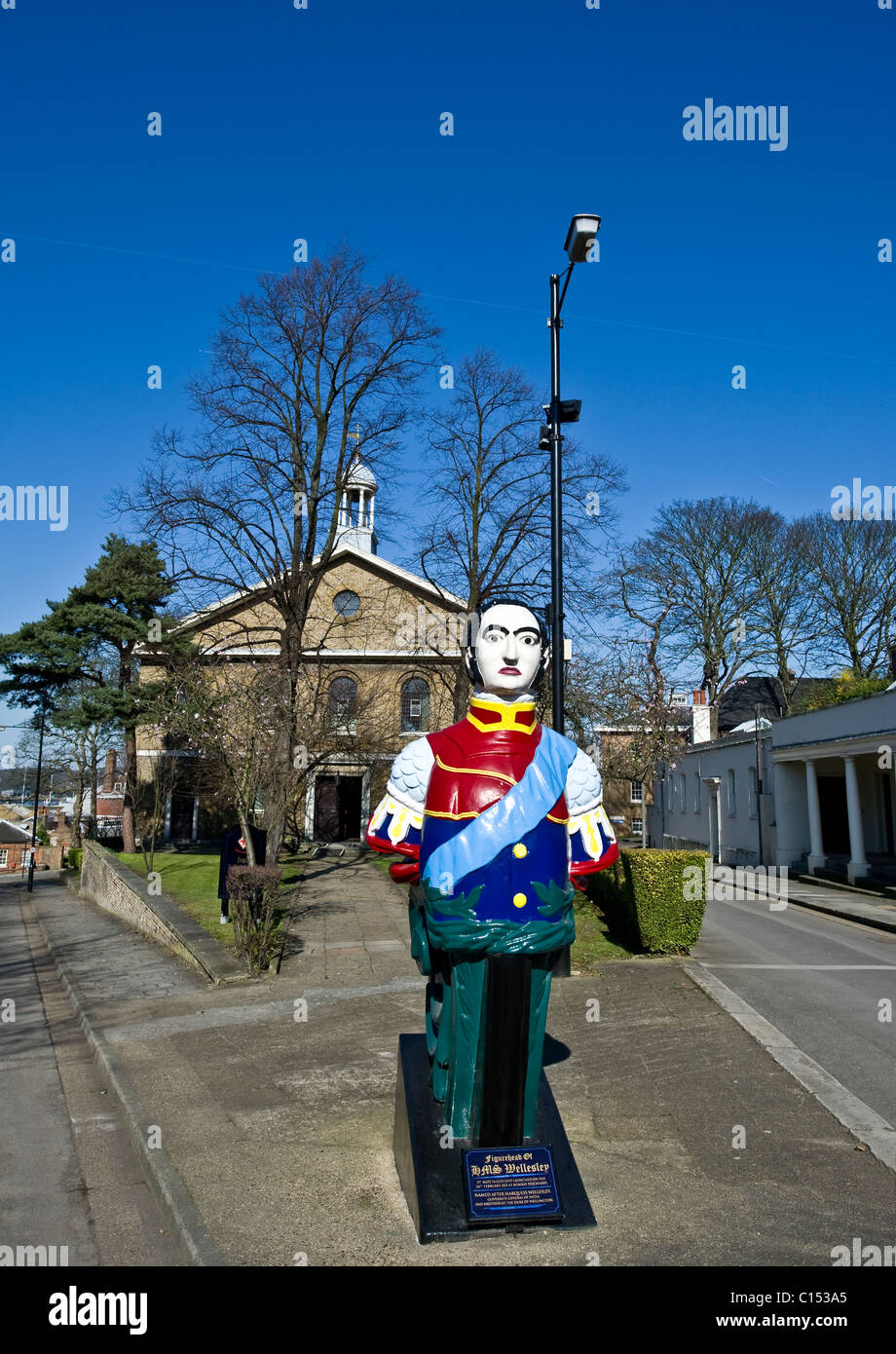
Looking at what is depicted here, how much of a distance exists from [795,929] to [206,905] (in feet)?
35.6

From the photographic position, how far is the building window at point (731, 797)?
33750 millimetres

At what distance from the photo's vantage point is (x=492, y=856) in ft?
15.6

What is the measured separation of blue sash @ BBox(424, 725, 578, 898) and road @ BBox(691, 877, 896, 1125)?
4122mm

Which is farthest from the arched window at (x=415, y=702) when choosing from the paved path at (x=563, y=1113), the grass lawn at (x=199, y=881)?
the paved path at (x=563, y=1113)

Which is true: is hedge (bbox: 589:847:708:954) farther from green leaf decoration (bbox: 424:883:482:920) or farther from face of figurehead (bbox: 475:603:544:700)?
green leaf decoration (bbox: 424:883:482:920)

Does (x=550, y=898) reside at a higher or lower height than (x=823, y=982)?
higher

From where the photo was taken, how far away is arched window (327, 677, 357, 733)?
2534cm

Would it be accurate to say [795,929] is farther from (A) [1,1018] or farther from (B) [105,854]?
(B) [105,854]

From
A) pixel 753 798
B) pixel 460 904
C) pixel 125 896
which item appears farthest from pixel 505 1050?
pixel 753 798

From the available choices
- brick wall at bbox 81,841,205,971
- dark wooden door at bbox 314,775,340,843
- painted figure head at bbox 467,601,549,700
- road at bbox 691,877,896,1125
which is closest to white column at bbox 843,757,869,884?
road at bbox 691,877,896,1125

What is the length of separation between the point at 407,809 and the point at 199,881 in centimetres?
1748

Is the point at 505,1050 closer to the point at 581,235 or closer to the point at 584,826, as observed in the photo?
the point at 584,826

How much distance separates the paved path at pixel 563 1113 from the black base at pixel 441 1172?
0.10 metres
